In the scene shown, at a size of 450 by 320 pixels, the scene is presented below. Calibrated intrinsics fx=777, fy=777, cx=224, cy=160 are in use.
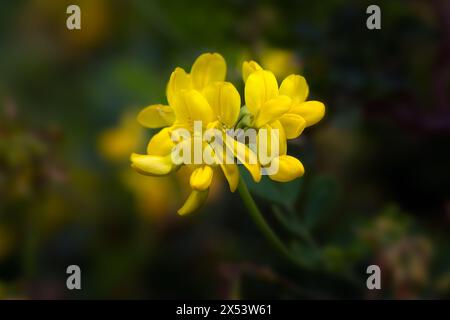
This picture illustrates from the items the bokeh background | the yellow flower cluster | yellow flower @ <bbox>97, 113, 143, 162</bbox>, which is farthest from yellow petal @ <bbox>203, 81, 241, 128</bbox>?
yellow flower @ <bbox>97, 113, 143, 162</bbox>

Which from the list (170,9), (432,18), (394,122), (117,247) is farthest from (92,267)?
(432,18)

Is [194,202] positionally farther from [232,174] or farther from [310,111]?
[310,111]

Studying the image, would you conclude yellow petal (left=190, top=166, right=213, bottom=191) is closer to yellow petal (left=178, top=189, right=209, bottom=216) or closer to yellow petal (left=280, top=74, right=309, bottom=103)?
yellow petal (left=178, top=189, right=209, bottom=216)

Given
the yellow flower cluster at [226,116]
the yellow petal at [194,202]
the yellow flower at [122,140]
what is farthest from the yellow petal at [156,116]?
the yellow flower at [122,140]

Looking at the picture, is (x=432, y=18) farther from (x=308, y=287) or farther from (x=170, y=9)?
(x=308, y=287)

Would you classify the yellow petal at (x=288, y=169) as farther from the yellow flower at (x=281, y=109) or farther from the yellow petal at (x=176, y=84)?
the yellow petal at (x=176, y=84)

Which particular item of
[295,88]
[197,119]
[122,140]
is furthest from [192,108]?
[122,140]
